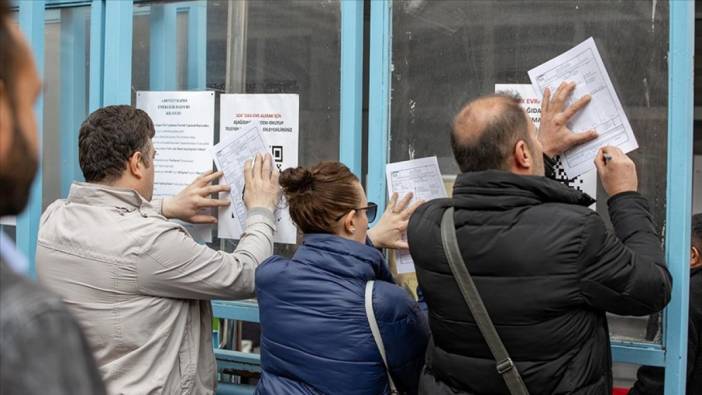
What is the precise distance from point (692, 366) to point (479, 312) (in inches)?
51.6

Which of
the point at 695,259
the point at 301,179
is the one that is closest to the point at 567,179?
the point at 301,179

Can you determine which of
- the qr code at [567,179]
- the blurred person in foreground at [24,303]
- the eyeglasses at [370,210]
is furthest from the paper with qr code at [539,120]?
the blurred person in foreground at [24,303]

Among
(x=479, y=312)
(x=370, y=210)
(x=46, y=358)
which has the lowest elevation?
(x=479, y=312)

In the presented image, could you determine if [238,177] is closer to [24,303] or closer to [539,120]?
[539,120]

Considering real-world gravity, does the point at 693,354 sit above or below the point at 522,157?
below

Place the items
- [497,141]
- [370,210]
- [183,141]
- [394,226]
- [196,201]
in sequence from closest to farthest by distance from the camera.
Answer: [497,141]
[370,210]
[394,226]
[196,201]
[183,141]

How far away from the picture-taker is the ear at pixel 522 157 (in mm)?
2100

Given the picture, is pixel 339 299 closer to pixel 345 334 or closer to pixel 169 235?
pixel 345 334

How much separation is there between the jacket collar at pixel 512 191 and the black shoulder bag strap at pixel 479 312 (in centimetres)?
10

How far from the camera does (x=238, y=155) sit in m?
2.96

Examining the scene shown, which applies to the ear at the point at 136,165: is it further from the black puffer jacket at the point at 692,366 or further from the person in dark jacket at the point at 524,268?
the black puffer jacket at the point at 692,366

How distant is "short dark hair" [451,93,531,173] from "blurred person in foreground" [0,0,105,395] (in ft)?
4.27

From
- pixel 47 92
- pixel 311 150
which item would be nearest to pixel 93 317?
pixel 311 150

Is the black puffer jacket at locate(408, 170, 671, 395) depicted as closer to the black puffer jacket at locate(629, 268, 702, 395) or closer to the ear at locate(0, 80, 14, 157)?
the black puffer jacket at locate(629, 268, 702, 395)
